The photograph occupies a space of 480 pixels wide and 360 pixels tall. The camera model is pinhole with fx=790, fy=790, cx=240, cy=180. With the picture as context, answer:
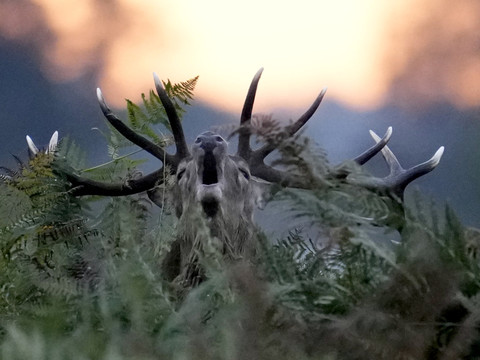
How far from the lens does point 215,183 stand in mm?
3391

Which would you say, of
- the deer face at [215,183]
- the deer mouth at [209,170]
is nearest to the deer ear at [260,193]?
the deer face at [215,183]

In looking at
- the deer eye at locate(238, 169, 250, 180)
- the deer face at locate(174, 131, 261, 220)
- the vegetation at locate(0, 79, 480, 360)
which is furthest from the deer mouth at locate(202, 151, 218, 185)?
the vegetation at locate(0, 79, 480, 360)

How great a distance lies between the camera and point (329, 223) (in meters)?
0.44

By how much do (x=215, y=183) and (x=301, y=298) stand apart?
2928mm

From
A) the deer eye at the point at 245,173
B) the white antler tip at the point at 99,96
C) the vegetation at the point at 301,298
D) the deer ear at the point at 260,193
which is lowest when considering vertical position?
the vegetation at the point at 301,298

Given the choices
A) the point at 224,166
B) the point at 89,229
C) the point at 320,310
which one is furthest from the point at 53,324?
the point at 224,166

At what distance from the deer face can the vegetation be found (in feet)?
8.71

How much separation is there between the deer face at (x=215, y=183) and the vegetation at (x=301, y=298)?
8.71 ft

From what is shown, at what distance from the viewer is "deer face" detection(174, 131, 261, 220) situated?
130 inches

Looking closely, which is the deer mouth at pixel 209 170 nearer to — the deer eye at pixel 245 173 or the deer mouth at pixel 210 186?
the deer mouth at pixel 210 186

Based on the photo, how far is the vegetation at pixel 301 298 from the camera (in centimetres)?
38

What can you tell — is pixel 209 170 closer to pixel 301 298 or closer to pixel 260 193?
pixel 260 193

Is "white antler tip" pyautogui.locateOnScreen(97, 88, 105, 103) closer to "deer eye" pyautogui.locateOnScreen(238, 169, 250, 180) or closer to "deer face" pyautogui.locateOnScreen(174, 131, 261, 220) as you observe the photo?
"deer face" pyautogui.locateOnScreen(174, 131, 261, 220)

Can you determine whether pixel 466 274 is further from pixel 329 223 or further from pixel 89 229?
pixel 89 229
